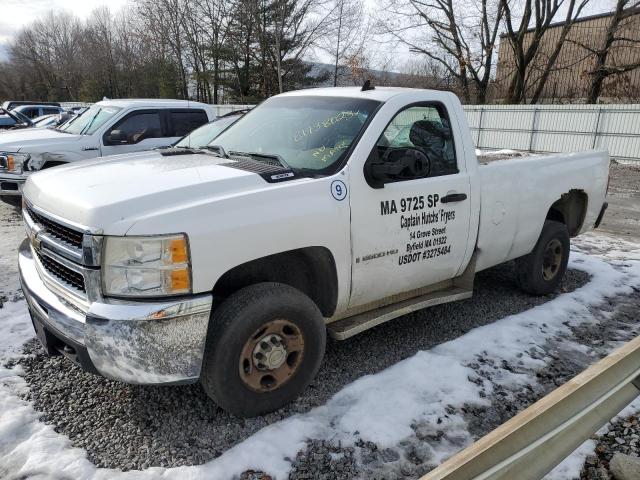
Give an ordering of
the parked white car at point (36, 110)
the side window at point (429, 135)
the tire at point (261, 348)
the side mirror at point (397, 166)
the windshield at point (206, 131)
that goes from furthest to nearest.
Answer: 1. the parked white car at point (36, 110)
2. the windshield at point (206, 131)
3. the side window at point (429, 135)
4. the side mirror at point (397, 166)
5. the tire at point (261, 348)

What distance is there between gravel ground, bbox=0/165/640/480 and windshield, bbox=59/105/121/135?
576 cm

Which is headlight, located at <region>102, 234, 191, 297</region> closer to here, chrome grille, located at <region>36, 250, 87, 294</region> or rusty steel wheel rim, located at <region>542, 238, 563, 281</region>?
chrome grille, located at <region>36, 250, 87, 294</region>

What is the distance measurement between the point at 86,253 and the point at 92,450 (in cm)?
109

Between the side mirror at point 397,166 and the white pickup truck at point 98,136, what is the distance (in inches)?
250

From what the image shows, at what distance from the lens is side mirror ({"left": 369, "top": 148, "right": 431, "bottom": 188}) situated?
3227mm

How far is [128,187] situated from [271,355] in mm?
1243

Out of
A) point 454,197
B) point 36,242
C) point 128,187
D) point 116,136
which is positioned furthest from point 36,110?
point 454,197

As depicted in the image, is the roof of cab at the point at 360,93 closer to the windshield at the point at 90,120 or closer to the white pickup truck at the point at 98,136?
the white pickup truck at the point at 98,136

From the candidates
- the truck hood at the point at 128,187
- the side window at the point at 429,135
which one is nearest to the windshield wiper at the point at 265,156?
the truck hood at the point at 128,187

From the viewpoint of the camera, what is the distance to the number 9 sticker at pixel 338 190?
10.2 feet

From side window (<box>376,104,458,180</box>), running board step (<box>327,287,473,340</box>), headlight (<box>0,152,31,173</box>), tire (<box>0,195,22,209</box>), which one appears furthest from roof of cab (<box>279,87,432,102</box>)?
tire (<box>0,195,22,209</box>)

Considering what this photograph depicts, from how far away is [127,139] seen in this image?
337 inches

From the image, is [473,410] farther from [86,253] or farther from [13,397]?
[13,397]

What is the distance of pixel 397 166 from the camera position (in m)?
3.21
